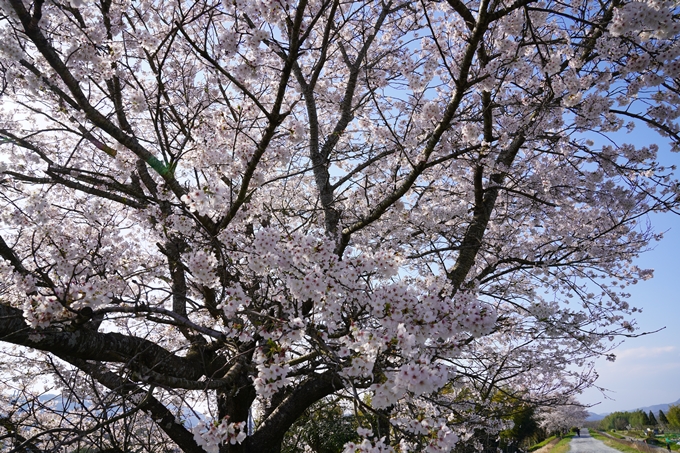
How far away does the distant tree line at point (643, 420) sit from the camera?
40000mm

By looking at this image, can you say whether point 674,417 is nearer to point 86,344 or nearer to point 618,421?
point 618,421

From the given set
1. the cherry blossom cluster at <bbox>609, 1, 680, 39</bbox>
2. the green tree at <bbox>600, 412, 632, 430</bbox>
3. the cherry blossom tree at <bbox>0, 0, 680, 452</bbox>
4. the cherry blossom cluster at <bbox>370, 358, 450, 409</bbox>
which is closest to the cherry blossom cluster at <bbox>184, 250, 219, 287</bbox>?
the cherry blossom tree at <bbox>0, 0, 680, 452</bbox>

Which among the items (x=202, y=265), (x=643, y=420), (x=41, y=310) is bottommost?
(x=643, y=420)

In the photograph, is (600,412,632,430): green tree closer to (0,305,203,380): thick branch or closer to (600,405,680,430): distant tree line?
(600,405,680,430): distant tree line

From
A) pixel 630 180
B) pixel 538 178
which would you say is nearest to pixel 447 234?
pixel 538 178

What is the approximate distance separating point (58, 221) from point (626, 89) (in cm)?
685

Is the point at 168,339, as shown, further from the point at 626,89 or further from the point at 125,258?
the point at 626,89

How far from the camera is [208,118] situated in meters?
5.59

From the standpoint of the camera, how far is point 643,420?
46750mm

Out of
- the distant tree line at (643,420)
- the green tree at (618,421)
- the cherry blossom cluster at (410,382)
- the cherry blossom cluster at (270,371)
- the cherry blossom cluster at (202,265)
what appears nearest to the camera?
the cherry blossom cluster at (410,382)

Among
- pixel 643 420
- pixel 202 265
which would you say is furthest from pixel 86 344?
pixel 643 420

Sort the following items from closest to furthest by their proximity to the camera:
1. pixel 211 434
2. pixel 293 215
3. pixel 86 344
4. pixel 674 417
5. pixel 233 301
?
pixel 211 434
pixel 233 301
pixel 86 344
pixel 293 215
pixel 674 417

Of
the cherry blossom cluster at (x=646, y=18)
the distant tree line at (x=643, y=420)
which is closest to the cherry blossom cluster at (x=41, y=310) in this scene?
the cherry blossom cluster at (x=646, y=18)

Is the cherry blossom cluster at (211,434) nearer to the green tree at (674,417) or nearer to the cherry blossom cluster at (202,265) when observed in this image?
the cherry blossom cluster at (202,265)
